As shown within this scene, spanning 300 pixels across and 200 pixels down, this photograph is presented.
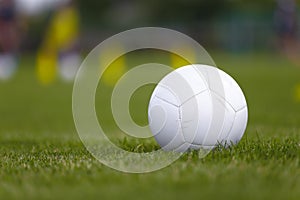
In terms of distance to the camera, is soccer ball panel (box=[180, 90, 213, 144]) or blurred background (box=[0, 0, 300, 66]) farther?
blurred background (box=[0, 0, 300, 66])

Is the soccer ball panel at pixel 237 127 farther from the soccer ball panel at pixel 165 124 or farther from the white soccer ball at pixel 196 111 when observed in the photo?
the soccer ball panel at pixel 165 124

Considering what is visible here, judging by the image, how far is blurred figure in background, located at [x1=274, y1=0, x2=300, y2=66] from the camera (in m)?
22.3

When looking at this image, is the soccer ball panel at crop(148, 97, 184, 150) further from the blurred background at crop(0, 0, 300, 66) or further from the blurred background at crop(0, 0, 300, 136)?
the blurred background at crop(0, 0, 300, 66)

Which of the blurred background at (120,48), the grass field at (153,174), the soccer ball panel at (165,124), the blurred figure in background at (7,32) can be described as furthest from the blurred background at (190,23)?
the soccer ball panel at (165,124)

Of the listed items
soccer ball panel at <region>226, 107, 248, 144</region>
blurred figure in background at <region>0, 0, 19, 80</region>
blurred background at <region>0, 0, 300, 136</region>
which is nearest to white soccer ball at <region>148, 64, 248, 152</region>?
soccer ball panel at <region>226, 107, 248, 144</region>

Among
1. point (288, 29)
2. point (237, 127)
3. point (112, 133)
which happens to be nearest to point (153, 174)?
point (237, 127)

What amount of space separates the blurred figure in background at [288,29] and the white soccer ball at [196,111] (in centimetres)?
1894

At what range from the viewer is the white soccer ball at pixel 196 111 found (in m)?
3.85

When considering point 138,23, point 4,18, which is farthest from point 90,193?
point 138,23

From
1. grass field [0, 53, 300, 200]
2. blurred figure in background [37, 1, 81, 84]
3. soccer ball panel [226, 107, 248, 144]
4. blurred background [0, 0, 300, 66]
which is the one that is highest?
blurred background [0, 0, 300, 66]

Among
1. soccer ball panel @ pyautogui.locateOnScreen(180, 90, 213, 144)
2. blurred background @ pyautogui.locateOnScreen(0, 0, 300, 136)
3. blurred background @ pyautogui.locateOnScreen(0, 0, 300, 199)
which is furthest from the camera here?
blurred background @ pyautogui.locateOnScreen(0, 0, 300, 136)

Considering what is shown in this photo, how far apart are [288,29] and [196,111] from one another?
20.4 m

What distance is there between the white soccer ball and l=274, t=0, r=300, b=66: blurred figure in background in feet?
62.1

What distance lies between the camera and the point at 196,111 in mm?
3850
